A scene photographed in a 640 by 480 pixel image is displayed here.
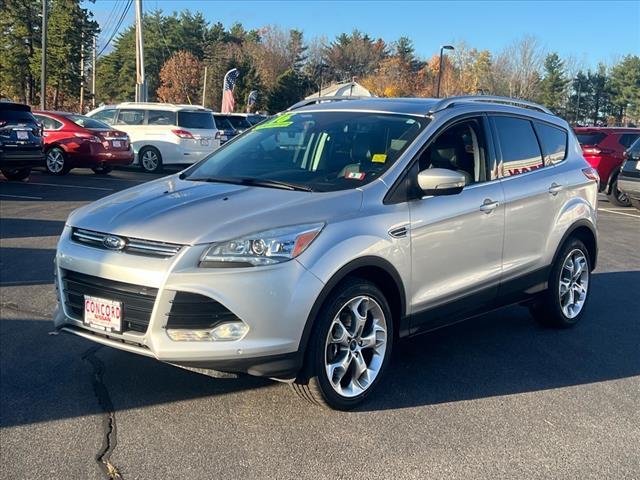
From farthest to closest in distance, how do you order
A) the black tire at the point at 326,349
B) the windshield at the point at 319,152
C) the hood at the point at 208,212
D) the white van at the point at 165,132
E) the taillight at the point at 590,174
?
the white van at the point at 165,132 → the taillight at the point at 590,174 → the windshield at the point at 319,152 → the black tire at the point at 326,349 → the hood at the point at 208,212

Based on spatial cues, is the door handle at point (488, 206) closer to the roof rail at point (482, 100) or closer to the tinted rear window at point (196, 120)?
the roof rail at point (482, 100)

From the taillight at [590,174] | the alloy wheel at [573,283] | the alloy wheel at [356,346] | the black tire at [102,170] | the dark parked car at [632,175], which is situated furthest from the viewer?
the black tire at [102,170]

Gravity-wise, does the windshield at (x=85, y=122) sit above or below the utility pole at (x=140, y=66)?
below

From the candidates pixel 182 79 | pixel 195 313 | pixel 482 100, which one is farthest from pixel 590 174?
pixel 182 79

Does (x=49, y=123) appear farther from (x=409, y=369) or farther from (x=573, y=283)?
(x=409, y=369)

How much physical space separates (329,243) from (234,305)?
634 millimetres

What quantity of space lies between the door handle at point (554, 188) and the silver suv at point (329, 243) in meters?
0.03

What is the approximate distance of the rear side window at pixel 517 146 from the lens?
17.4ft

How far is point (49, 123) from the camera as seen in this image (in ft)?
55.8

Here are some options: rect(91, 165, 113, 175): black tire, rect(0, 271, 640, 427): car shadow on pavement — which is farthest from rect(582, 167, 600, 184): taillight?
rect(91, 165, 113, 175): black tire

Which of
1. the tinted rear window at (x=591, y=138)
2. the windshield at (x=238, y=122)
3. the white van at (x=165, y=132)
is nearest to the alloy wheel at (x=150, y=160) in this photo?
the white van at (x=165, y=132)

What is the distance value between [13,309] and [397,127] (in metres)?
3.65

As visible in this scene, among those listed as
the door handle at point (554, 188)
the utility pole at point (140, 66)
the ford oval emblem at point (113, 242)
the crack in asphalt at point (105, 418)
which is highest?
the utility pole at point (140, 66)

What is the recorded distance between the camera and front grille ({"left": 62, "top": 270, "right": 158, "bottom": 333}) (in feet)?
11.8
